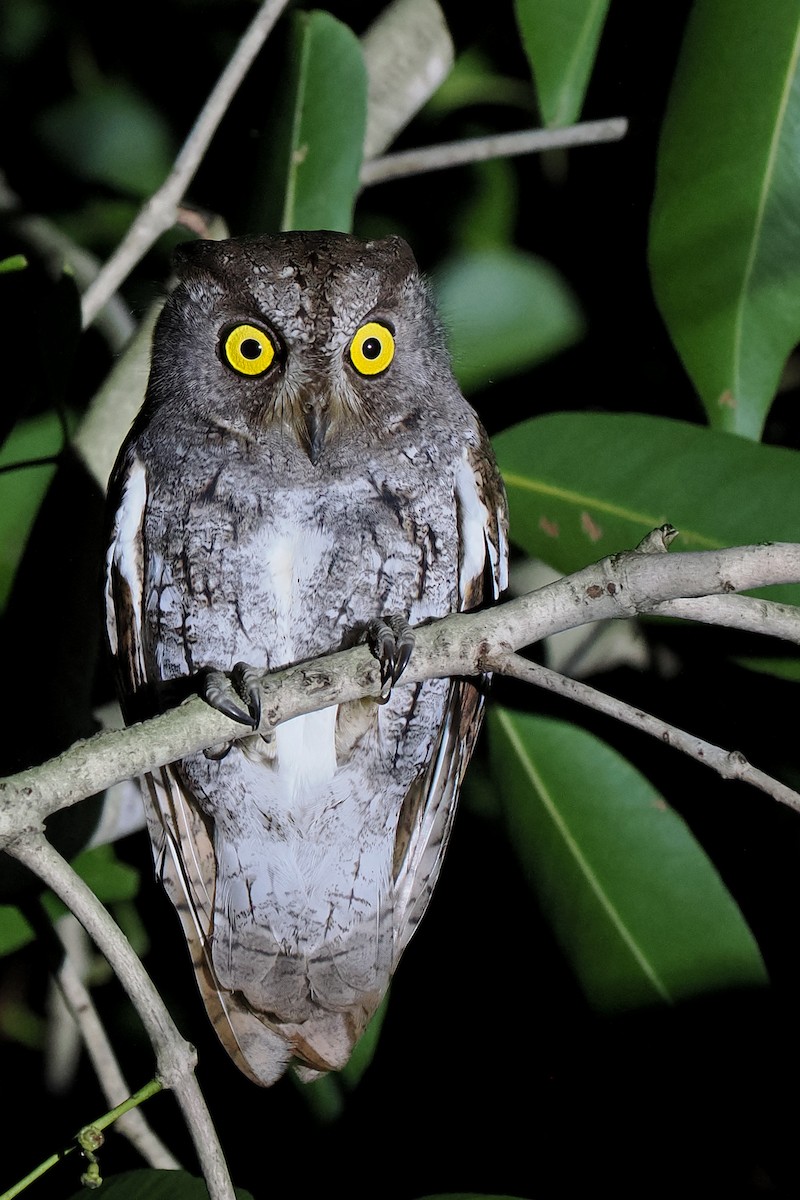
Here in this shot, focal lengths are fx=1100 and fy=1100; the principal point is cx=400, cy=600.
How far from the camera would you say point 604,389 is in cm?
255

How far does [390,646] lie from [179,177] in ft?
2.99

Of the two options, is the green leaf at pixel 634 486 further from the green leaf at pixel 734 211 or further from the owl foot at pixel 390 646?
the owl foot at pixel 390 646

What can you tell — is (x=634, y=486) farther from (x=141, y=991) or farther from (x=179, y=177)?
(x=141, y=991)

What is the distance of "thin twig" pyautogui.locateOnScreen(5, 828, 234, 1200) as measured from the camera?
1.01 metres

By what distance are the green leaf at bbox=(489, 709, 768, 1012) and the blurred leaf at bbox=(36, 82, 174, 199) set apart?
1665 mm

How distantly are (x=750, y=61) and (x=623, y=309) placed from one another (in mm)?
705

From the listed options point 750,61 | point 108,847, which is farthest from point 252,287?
point 108,847

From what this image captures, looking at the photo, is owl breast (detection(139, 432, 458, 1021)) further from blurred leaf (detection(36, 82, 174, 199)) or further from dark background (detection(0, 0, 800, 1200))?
blurred leaf (detection(36, 82, 174, 199))

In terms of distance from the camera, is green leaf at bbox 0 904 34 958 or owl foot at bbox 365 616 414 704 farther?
green leaf at bbox 0 904 34 958

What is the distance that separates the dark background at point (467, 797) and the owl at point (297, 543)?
177 mm

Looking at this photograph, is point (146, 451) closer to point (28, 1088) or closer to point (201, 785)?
point (201, 785)

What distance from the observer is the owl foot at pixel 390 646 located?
1229 mm

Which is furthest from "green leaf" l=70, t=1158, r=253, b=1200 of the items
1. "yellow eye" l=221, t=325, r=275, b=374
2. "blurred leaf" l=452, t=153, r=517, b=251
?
"blurred leaf" l=452, t=153, r=517, b=251

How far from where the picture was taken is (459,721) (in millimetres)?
1868
